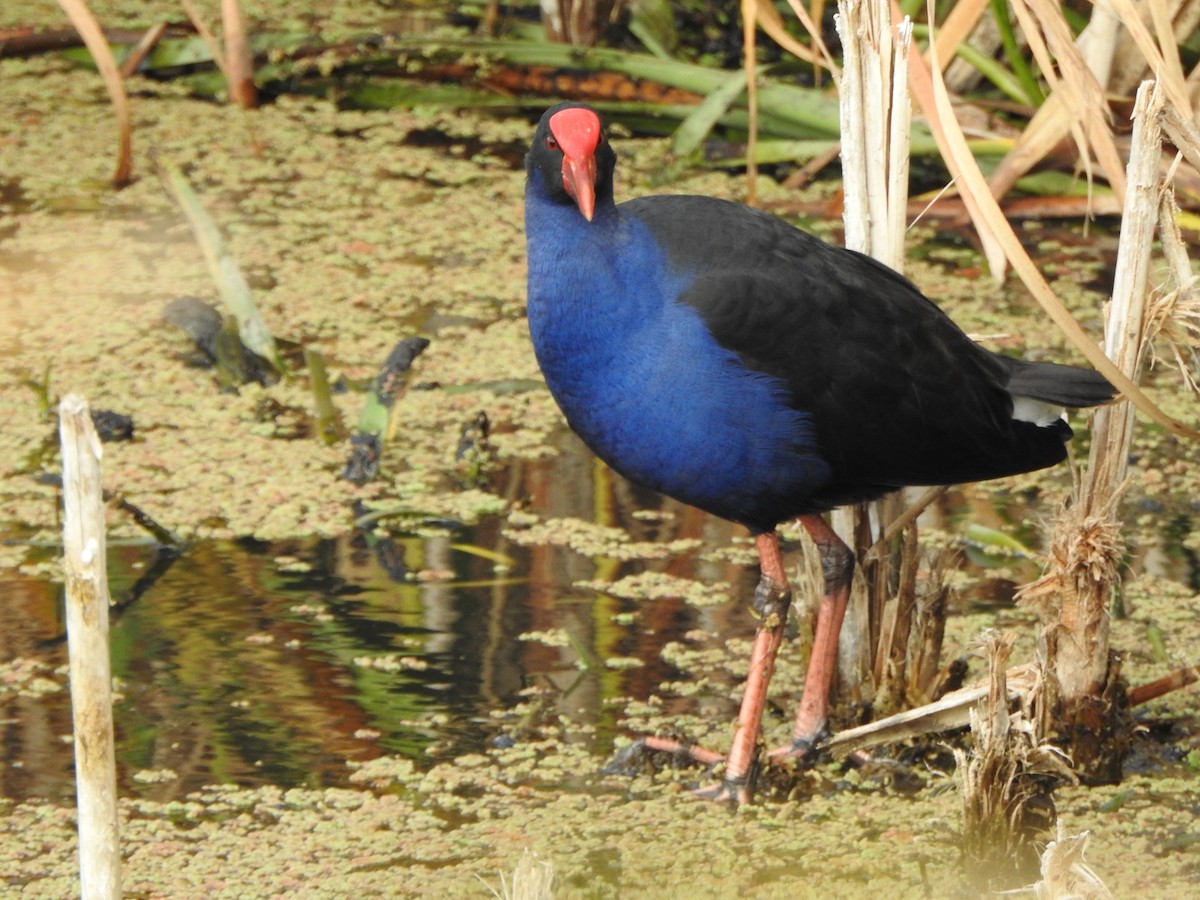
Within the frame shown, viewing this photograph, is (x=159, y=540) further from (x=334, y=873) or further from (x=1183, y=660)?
(x=1183, y=660)

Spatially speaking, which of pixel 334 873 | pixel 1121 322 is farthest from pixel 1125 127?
pixel 334 873

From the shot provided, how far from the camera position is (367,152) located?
4.83 metres

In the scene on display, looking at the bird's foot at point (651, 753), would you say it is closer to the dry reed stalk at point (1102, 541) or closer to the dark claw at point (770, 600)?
the dark claw at point (770, 600)

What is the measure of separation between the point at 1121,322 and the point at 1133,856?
2.36 ft

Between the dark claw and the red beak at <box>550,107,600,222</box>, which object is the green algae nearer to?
the dark claw

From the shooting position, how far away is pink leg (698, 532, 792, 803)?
102 inches

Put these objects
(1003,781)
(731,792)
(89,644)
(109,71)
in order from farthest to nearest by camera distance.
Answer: (109,71), (731,792), (1003,781), (89,644)

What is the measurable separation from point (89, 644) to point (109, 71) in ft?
7.83

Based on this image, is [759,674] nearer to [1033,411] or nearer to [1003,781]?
[1003,781]

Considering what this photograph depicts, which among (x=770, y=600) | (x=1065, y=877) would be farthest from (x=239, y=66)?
(x=1065, y=877)

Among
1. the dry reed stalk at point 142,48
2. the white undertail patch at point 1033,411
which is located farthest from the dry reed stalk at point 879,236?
the dry reed stalk at point 142,48

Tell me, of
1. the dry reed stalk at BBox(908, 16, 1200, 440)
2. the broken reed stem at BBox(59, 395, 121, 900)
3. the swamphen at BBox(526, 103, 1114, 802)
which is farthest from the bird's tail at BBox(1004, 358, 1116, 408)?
the broken reed stem at BBox(59, 395, 121, 900)

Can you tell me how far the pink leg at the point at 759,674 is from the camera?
8.47 feet

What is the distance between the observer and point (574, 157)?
2.38 meters
